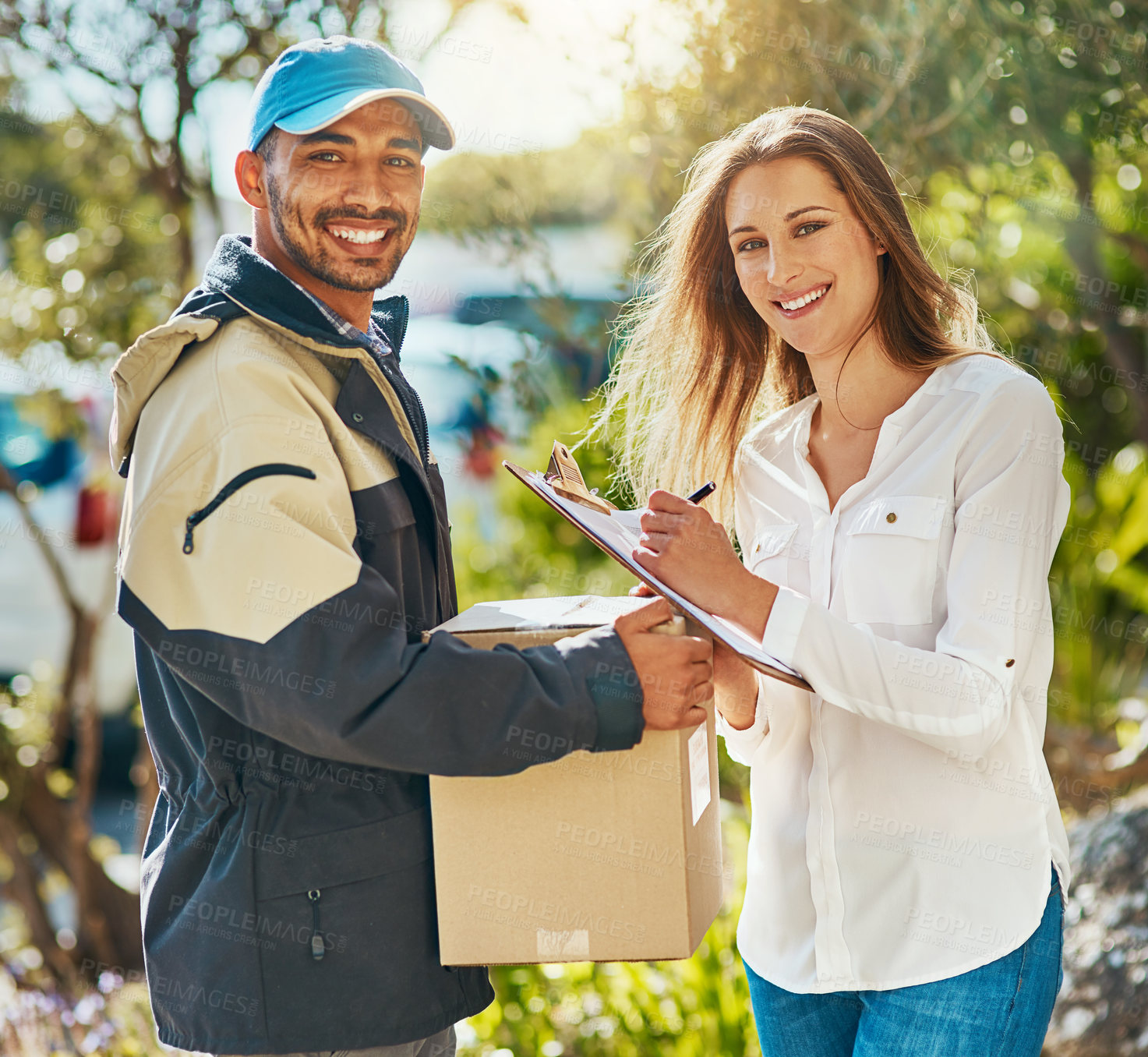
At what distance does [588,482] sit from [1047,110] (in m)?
1.73

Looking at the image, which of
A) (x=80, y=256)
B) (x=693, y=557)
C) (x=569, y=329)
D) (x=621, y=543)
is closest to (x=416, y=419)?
(x=621, y=543)

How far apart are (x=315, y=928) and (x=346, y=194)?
3.77 feet

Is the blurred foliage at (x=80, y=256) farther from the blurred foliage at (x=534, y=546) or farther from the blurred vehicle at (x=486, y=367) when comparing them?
the blurred foliage at (x=534, y=546)

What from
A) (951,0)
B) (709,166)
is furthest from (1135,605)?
(709,166)

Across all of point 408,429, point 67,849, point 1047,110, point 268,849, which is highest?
point 1047,110

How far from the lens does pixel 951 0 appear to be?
307 centimetres

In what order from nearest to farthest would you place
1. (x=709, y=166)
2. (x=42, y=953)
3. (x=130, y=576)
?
(x=130, y=576)
(x=709, y=166)
(x=42, y=953)

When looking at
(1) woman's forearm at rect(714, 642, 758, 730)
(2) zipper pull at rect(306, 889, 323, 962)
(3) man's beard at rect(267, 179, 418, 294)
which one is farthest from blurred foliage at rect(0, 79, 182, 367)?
(2) zipper pull at rect(306, 889, 323, 962)

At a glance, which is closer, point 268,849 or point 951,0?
point 268,849

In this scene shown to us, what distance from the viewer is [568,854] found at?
1.68 metres

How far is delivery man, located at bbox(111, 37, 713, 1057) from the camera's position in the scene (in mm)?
1560

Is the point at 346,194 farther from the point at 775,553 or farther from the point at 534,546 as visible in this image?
the point at 534,546

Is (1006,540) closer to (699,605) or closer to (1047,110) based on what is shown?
(699,605)

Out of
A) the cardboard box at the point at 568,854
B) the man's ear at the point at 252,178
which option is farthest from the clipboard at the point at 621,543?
the man's ear at the point at 252,178
